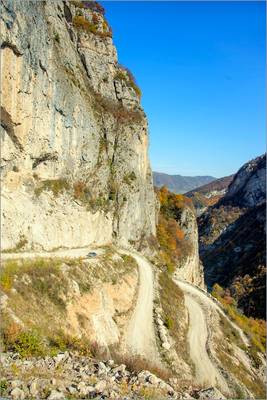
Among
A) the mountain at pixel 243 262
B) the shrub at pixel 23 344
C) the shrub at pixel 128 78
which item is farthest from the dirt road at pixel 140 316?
the mountain at pixel 243 262

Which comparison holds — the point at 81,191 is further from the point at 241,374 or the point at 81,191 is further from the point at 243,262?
the point at 243,262

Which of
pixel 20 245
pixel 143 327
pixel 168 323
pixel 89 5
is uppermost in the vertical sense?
pixel 89 5

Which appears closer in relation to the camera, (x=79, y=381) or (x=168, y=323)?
(x=79, y=381)

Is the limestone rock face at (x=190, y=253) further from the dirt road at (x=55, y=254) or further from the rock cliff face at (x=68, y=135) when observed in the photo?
the dirt road at (x=55, y=254)

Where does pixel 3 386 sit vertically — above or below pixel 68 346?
above

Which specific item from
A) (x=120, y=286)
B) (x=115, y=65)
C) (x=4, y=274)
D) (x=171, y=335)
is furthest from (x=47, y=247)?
(x=115, y=65)

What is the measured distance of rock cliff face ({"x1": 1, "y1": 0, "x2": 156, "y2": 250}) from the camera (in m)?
35.2

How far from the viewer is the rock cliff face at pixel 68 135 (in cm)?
3522

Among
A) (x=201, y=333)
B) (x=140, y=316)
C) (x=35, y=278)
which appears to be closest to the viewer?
(x=35, y=278)

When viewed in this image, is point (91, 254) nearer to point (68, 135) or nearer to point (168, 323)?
point (168, 323)

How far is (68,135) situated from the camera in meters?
45.5

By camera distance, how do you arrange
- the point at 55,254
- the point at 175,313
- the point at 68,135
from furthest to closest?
the point at 68,135
the point at 175,313
the point at 55,254

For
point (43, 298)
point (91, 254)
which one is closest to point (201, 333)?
point (91, 254)

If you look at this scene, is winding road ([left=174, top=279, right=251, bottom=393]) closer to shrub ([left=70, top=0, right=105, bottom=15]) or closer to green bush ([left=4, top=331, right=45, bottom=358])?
green bush ([left=4, top=331, right=45, bottom=358])
